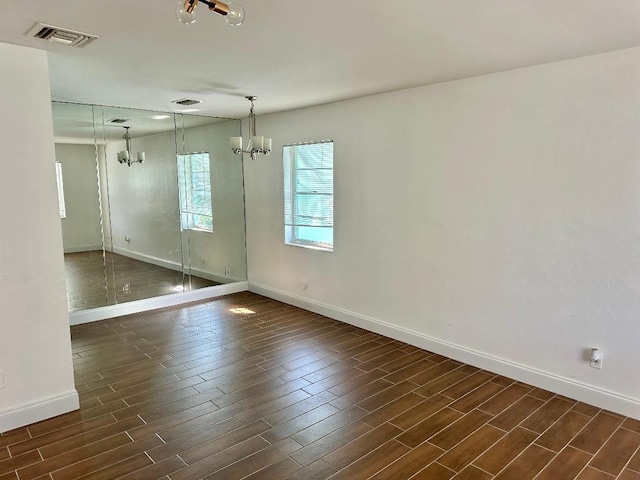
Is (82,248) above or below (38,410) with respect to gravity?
above

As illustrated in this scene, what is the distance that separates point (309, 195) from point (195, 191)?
5.72ft

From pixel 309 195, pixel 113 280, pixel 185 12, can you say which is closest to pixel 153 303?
pixel 113 280

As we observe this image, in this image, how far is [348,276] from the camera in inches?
184

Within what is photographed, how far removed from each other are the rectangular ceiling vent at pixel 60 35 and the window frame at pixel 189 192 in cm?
309

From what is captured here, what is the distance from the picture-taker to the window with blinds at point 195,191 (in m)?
5.68

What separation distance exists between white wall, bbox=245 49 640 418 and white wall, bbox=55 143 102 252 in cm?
263

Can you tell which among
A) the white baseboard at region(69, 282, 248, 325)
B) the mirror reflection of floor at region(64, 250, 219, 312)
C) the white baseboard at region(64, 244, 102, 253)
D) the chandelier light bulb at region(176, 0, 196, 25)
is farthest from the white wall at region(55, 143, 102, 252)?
the chandelier light bulb at region(176, 0, 196, 25)

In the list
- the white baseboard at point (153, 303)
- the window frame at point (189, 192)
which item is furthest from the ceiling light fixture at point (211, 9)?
the window frame at point (189, 192)

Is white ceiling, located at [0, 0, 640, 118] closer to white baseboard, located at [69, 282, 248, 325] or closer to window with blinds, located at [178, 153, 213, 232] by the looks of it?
window with blinds, located at [178, 153, 213, 232]

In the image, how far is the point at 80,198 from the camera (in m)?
4.80

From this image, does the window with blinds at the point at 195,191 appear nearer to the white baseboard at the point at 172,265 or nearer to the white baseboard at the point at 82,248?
the white baseboard at the point at 172,265

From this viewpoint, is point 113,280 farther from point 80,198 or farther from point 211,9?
point 211,9

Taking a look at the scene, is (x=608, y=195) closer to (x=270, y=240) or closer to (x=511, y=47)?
(x=511, y=47)

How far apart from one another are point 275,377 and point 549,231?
2395 mm
